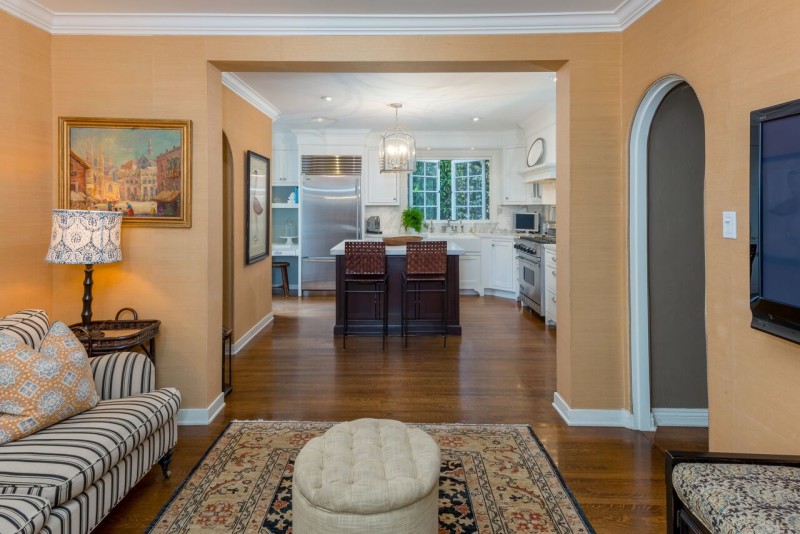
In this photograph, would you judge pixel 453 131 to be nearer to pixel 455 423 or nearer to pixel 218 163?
pixel 218 163

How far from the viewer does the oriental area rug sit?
2.25m

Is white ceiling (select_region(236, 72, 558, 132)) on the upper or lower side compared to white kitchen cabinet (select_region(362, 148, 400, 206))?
upper

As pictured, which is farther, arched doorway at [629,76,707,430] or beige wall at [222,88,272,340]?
beige wall at [222,88,272,340]

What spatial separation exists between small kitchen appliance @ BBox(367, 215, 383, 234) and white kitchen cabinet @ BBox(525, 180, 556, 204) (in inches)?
99.8

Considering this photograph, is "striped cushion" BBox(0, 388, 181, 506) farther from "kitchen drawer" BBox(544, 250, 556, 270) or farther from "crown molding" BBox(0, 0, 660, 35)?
"kitchen drawer" BBox(544, 250, 556, 270)

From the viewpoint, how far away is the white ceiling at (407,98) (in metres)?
5.03

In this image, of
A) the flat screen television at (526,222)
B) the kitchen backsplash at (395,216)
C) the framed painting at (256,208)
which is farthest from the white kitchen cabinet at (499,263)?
the framed painting at (256,208)

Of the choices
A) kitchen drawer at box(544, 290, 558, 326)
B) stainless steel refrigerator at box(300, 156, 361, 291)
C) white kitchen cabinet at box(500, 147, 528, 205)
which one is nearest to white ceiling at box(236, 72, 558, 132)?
white kitchen cabinet at box(500, 147, 528, 205)

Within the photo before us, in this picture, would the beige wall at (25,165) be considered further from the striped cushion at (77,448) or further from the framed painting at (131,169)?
the striped cushion at (77,448)

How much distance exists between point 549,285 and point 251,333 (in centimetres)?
357

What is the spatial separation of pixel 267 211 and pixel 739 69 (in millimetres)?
5175

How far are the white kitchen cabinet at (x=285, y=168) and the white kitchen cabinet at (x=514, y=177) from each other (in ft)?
11.6

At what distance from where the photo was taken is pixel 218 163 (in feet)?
11.7

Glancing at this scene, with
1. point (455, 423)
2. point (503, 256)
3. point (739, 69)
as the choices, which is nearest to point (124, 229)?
point (455, 423)
